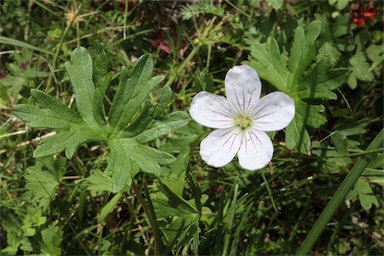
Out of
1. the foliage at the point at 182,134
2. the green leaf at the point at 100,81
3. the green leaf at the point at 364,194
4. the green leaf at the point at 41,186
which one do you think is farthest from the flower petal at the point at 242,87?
the green leaf at the point at 41,186

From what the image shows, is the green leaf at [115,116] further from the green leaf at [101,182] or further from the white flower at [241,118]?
the green leaf at [101,182]

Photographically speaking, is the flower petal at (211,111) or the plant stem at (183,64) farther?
the plant stem at (183,64)

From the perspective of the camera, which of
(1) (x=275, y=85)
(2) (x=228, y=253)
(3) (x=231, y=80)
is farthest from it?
(2) (x=228, y=253)

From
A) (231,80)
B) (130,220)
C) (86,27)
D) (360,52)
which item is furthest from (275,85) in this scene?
(86,27)

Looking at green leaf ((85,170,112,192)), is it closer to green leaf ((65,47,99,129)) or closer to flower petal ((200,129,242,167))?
green leaf ((65,47,99,129))

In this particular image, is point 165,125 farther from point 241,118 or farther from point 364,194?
point 364,194

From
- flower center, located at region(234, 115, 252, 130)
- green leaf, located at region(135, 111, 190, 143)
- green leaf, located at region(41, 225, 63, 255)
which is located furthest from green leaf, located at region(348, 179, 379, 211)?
green leaf, located at region(41, 225, 63, 255)

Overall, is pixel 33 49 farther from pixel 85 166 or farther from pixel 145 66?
pixel 145 66
